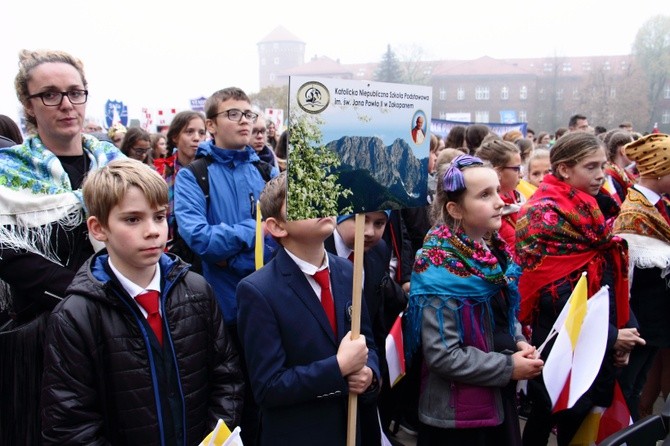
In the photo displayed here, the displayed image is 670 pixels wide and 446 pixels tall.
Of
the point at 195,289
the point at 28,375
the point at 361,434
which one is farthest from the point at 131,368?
the point at 361,434

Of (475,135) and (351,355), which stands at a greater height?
(475,135)

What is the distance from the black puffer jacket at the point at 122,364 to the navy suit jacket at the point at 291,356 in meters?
0.15

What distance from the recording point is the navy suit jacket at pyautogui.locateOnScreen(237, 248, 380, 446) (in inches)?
80.2

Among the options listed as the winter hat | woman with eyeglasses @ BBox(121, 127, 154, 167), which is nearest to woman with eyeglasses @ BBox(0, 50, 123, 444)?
the winter hat

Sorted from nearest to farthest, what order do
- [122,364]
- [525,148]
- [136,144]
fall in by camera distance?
1. [122,364]
2. [136,144]
3. [525,148]

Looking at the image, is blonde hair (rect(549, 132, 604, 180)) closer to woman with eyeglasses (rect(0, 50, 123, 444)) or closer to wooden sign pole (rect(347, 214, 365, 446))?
wooden sign pole (rect(347, 214, 365, 446))

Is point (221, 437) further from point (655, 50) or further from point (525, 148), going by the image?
point (655, 50)

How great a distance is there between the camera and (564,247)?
10.3 ft

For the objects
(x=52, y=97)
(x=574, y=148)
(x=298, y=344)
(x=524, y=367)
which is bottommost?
(x=524, y=367)

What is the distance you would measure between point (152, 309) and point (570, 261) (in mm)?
2283

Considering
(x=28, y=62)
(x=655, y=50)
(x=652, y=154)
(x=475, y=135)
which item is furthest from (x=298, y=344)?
(x=655, y=50)

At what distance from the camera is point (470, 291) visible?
2443 millimetres

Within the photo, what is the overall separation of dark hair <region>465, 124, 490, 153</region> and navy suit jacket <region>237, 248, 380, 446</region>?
471 cm

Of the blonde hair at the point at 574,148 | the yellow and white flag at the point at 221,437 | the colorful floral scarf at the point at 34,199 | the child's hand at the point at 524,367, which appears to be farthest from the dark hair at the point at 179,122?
the yellow and white flag at the point at 221,437
